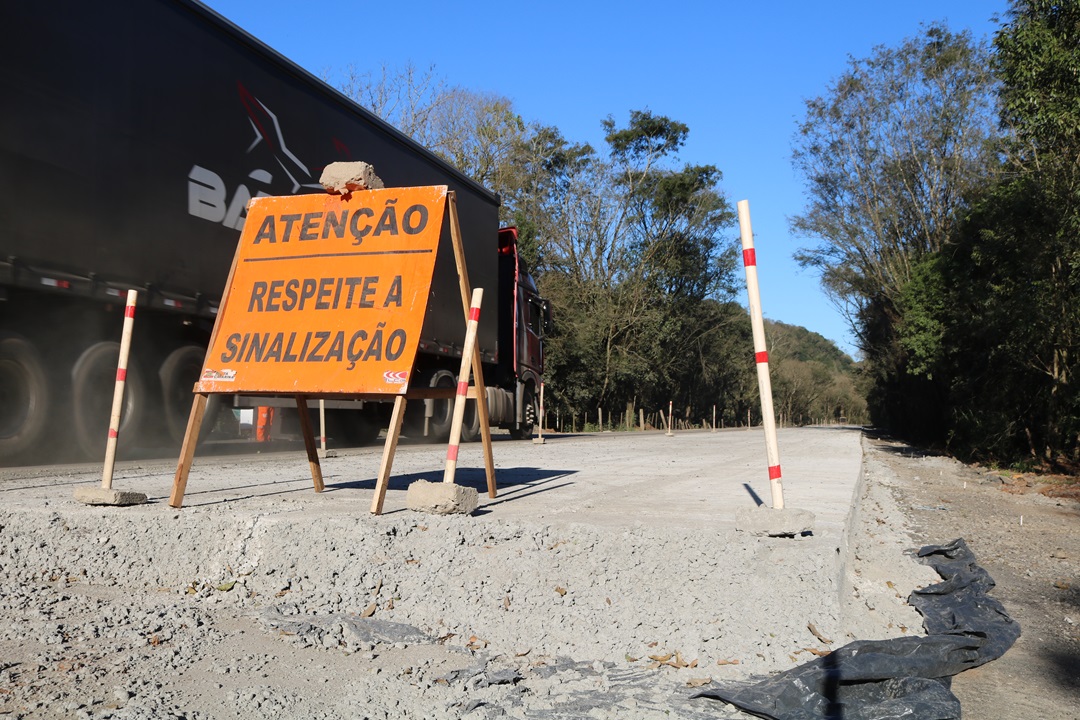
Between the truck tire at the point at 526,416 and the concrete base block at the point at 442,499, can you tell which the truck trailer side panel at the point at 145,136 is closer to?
the concrete base block at the point at 442,499

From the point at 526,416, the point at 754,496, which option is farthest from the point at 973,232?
the point at 754,496

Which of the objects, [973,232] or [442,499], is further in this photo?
[973,232]

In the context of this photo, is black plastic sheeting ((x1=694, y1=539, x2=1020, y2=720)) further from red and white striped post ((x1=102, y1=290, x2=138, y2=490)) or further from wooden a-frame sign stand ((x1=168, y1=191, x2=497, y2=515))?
red and white striped post ((x1=102, y1=290, x2=138, y2=490))

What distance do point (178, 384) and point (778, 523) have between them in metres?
8.47

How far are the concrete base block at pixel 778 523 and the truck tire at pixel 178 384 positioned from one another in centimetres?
779

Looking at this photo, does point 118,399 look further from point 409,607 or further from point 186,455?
point 409,607

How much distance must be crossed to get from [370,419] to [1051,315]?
12.3 metres

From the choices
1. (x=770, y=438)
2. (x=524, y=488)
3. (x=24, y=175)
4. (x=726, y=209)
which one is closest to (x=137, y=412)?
(x=24, y=175)

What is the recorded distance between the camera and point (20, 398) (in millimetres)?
8531

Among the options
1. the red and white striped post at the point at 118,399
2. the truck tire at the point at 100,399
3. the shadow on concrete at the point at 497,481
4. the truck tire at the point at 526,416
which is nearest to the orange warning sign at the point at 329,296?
the red and white striped post at the point at 118,399

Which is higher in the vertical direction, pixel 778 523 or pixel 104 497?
pixel 104 497

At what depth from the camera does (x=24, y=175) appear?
7852 mm

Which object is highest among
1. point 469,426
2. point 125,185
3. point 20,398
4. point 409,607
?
point 125,185

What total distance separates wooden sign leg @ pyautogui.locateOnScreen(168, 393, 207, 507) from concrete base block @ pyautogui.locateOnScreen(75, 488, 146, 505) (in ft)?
0.78
